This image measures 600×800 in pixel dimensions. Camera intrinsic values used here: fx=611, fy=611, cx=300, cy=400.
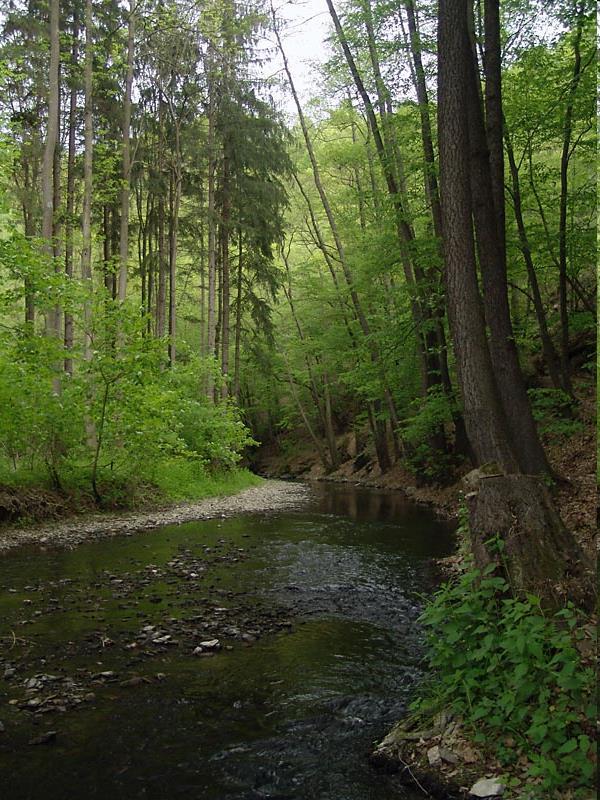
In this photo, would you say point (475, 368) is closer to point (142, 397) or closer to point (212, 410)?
point (142, 397)

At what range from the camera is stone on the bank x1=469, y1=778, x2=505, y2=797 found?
3296 mm

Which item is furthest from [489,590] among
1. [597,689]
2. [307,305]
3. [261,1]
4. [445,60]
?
[307,305]

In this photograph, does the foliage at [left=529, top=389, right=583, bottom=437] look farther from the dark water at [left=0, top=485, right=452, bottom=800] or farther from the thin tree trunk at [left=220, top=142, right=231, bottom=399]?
the thin tree trunk at [left=220, top=142, right=231, bottom=399]

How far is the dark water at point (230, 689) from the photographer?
3.75 metres

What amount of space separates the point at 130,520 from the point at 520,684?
446 inches

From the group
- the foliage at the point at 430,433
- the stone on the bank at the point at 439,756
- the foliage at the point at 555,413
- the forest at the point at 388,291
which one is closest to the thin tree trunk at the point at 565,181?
the forest at the point at 388,291

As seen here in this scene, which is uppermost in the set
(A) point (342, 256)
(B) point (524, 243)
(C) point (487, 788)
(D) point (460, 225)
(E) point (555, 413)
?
(A) point (342, 256)

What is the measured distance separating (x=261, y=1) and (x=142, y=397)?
50.6ft

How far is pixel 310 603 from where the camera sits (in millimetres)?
7574

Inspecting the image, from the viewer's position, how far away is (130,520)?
13.7 meters

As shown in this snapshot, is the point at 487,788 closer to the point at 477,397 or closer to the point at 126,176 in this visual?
the point at 477,397

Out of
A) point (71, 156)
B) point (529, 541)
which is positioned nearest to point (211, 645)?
point (529, 541)

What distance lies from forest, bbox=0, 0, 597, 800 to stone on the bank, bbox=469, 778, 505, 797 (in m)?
0.01

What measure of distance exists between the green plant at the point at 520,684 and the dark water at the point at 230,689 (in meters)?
0.69
